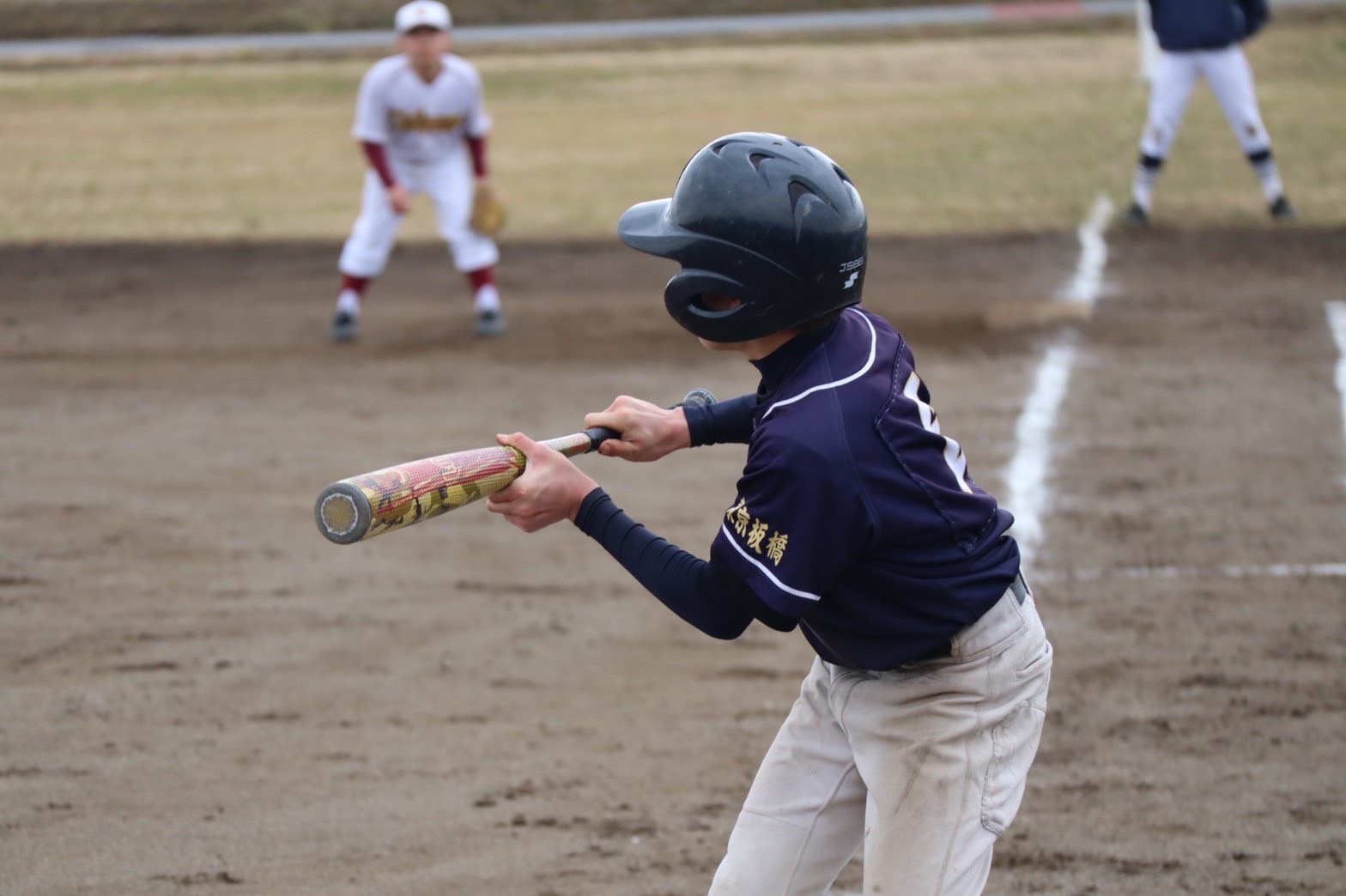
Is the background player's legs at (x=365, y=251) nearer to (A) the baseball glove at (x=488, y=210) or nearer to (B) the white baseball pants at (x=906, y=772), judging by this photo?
(A) the baseball glove at (x=488, y=210)

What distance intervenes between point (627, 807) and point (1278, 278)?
7.06 m

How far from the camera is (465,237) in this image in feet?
29.5

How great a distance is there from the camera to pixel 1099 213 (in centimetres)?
1106

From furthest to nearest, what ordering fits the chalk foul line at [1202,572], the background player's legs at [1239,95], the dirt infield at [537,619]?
1. the background player's legs at [1239,95]
2. the chalk foul line at [1202,572]
3. the dirt infield at [537,619]

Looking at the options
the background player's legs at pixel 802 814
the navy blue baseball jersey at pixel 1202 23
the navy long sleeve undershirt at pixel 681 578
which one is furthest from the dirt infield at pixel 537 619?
the navy blue baseball jersey at pixel 1202 23

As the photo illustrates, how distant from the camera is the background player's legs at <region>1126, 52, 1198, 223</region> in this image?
10.2 m

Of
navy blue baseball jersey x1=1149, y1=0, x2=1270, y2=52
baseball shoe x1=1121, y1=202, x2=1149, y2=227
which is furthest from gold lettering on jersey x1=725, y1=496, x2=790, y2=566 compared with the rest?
baseball shoe x1=1121, y1=202, x2=1149, y2=227

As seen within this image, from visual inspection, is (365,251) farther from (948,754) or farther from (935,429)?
(948,754)

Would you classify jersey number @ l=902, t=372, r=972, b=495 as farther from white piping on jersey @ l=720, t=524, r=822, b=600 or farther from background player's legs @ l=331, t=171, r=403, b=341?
background player's legs @ l=331, t=171, r=403, b=341

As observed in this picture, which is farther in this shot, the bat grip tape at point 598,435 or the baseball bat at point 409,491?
the bat grip tape at point 598,435

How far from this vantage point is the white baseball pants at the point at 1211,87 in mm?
10055

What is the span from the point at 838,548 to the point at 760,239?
1.78 ft

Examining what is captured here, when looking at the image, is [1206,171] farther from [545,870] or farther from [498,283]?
[545,870]

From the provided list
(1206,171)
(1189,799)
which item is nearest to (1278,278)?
(1206,171)
